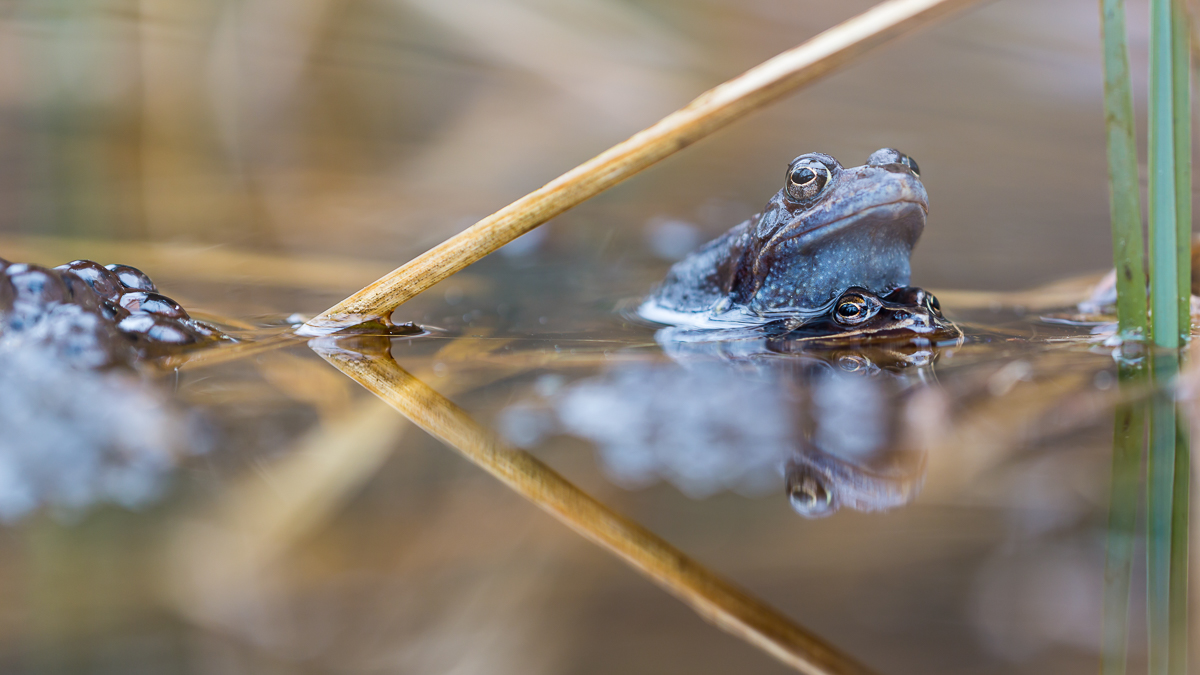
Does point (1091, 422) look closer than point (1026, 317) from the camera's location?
Yes

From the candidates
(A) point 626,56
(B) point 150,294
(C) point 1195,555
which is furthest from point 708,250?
(A) point 626,56

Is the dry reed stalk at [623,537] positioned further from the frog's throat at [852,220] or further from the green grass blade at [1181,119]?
the green grass blade at [1181,119]

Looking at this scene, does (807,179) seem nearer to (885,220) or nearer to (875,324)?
(885,220)

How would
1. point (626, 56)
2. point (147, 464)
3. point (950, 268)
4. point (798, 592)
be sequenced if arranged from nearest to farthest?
point (798, 592)
point (147, 464)
point (950, 268)
point (626, 56)

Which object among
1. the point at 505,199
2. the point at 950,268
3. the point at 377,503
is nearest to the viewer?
the point at 377,503

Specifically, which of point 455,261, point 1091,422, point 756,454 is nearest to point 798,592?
point 756,454

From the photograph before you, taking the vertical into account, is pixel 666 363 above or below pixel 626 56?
below

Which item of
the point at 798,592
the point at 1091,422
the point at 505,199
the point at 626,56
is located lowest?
the point at 798,592

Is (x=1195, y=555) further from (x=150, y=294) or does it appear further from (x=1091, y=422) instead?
(x=150, y=294)

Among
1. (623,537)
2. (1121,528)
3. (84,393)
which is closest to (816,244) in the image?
(1121,528)
